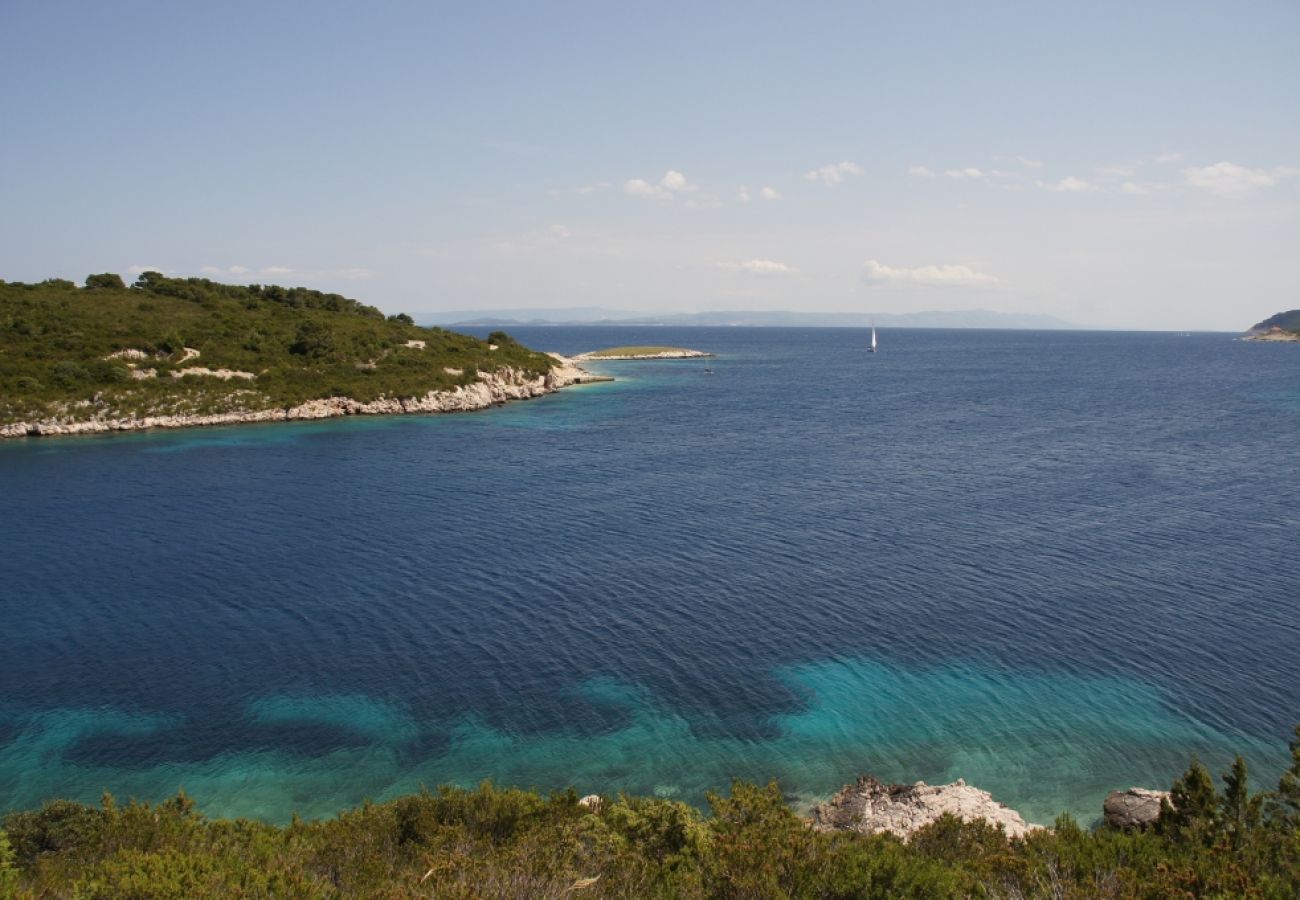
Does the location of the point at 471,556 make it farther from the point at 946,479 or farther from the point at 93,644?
the point at 946,479

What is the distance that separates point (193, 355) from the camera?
99938 millimetres

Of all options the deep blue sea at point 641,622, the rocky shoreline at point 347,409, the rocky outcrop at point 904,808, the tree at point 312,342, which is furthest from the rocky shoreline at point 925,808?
the tree at point 312,342

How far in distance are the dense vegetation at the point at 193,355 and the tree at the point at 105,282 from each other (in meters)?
0.13

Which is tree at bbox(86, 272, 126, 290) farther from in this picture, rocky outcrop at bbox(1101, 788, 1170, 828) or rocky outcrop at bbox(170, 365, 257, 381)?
rocky outcrop at bbox(1101, 788, 1170, 828)

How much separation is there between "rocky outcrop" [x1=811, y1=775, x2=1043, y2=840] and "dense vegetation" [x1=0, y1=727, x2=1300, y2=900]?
2.66 m

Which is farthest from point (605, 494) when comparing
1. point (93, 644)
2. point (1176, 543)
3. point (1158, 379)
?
point (1158, 379)

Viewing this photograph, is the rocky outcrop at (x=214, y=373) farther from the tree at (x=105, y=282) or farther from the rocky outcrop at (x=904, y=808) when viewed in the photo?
the rocky outcrop at (x=904, y=808)

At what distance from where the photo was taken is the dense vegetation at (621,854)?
13758mm

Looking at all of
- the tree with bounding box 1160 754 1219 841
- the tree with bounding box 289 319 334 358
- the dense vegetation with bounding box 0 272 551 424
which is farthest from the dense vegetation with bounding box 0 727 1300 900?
the tree with bounding box 289 319 334 358

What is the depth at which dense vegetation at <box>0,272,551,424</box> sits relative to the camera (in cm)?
8731

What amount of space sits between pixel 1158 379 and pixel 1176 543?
398 ft

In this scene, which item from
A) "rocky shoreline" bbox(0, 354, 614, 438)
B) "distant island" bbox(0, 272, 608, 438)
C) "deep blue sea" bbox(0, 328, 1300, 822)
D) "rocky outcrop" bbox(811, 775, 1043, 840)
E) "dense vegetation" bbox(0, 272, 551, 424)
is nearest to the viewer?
"rocky outcrop" bbox(811, 775, 1043, 840)

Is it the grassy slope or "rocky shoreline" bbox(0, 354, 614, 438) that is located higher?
"rocky shoreline" bbox(0, 354, 614, 438)

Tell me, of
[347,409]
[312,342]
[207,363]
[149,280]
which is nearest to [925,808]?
[347,409]
